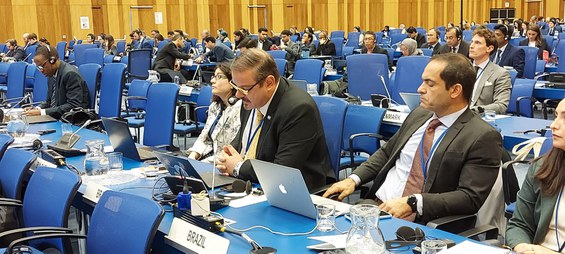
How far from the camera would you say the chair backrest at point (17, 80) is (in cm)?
827

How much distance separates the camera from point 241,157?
3.56m

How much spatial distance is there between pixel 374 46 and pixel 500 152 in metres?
6.96

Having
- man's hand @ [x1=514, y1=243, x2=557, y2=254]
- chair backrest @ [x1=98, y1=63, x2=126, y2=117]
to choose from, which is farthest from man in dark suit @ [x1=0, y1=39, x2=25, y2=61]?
man's hand @ [x1=514, y1=243, x2=557, y2=254]

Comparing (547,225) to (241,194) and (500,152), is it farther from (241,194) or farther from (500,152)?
(241,194)

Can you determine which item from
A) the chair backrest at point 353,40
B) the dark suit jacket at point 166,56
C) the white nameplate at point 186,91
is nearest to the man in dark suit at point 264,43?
the dark suit jacket at point 166,56

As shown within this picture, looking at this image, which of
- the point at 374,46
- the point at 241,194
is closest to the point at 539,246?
the point at 241,194

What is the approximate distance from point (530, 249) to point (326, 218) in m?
0.78

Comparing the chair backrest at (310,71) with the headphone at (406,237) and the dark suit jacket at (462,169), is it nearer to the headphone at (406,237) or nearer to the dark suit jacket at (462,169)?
the dark suit jacket at (462,169)

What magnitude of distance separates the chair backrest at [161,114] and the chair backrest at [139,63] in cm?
587

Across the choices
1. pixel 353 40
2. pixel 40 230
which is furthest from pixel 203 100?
pixel 353 40

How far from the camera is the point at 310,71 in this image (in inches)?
299

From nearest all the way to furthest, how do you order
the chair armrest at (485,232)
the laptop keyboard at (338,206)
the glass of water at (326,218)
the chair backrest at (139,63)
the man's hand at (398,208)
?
the glass of water at (326,218) < the chair armrest at (485,232) < the laptop keyboard at (338,206) < the man's hand at (398,208) < the chair backrest at (139,63)

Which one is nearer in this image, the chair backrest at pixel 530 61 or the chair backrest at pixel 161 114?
the chair backrest at pixel 161 114

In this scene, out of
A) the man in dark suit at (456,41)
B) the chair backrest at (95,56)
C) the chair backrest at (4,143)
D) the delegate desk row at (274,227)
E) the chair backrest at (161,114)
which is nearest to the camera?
the delegate desk row at (274,227)
